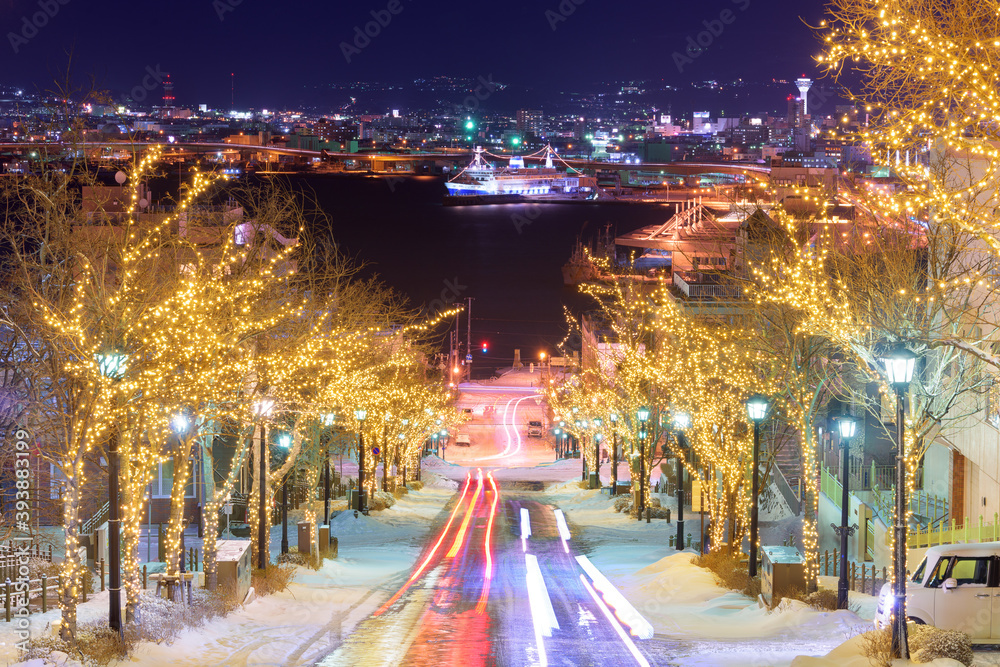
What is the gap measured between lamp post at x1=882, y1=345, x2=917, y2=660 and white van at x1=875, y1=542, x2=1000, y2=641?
3.66ft

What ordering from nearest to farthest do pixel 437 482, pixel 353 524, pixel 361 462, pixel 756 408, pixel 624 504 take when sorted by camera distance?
1. pixel 756 408
2. pixel 361 462
3. pixel 353 524
4. pixel 624 504
5. pixel 437 482

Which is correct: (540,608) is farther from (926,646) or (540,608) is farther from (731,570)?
(926,646)

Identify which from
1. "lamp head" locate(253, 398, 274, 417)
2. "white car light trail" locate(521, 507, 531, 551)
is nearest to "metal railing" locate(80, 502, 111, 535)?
"white car light trail" locate(521, 507, 531, 551)

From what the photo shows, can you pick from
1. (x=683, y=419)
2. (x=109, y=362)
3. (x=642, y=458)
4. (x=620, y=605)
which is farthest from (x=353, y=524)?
(x=109, y=362)

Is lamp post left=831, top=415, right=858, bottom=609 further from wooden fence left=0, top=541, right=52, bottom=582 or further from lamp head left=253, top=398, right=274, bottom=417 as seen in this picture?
wooden fence left=0, top=541, right=52, bottom=582

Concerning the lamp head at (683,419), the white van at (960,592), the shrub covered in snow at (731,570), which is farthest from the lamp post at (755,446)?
the lamp head at (683,419)

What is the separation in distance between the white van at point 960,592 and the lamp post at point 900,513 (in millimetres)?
1116

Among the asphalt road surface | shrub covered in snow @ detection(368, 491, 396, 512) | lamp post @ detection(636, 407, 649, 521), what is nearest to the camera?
the asphalt road surface

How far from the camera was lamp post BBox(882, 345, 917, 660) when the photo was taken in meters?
9.65

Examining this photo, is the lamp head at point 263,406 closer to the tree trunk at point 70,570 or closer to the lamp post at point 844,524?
the tree trunk at point 70,570

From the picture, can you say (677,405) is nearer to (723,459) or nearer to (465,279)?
(723,459)

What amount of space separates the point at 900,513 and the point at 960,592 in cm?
171

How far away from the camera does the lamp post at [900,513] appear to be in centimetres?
965

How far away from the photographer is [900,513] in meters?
9.93
